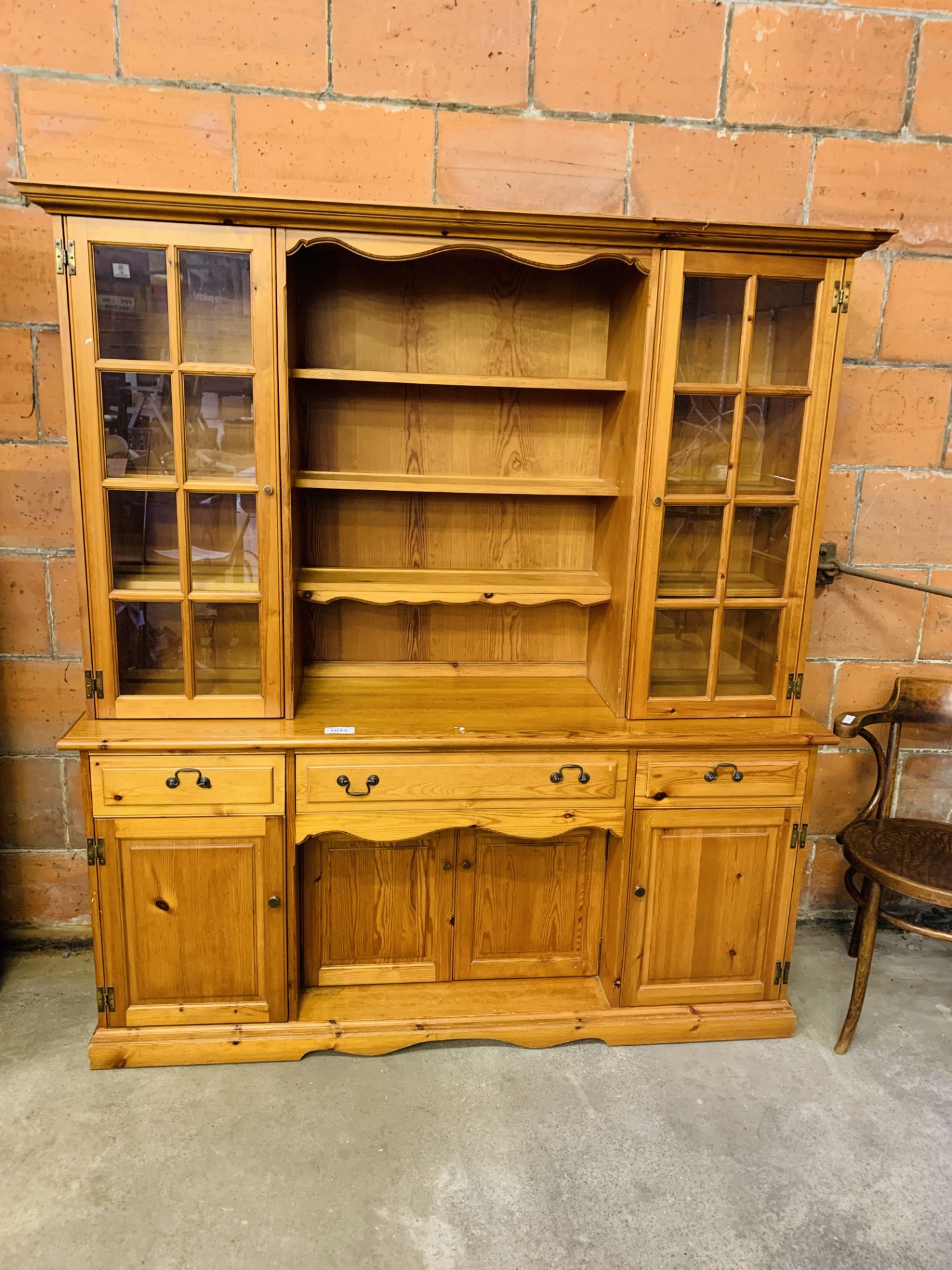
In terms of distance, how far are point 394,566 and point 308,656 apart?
0.36 metres

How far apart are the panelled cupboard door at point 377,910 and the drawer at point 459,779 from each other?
0.23 meters

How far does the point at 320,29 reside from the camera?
2.20 meters

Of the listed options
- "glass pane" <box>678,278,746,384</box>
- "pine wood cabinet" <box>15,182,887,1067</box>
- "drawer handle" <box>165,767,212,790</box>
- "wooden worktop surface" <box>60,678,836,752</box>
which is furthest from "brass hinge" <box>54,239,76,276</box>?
"glass pane" <box>678,278,746,384</box>

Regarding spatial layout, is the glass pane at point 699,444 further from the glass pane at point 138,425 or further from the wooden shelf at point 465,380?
the glass pane at point 138,425

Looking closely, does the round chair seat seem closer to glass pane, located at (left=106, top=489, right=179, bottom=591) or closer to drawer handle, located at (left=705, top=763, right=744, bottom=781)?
drawer handle, located at (left=705, top=763, right=744, bottom=781)

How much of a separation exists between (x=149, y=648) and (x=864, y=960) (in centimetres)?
199

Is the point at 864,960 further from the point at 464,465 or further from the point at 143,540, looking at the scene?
the point at 143,540

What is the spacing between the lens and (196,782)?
2041mm

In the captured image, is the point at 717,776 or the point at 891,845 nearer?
the point at 717,776

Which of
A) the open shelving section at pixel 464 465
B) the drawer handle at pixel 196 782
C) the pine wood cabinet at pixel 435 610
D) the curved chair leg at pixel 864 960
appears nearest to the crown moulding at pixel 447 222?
the pine wood cabinet at pixel 435 610

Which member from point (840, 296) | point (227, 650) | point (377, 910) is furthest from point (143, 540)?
point (840, 296)

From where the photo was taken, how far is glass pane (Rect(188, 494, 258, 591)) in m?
2.03

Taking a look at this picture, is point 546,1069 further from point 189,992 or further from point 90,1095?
point 90,1095

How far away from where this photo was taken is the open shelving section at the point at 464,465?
223 cm
